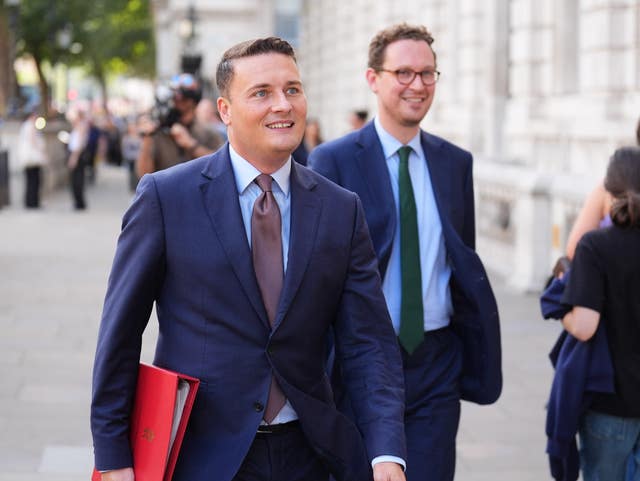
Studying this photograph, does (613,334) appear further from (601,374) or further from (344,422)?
(344,422)

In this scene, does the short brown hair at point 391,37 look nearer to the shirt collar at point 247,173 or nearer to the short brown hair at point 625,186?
the short brown hair at point 625,186

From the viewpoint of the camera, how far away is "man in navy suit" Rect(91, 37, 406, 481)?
10.5ft

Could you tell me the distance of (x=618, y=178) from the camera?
4789mm

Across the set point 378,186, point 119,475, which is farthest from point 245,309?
point 378,186

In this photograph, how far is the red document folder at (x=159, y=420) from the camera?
313 cm

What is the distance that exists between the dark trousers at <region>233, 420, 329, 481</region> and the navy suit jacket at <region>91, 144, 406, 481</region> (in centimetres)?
7

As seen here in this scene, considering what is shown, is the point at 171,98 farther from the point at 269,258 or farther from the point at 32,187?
the point at 32,187

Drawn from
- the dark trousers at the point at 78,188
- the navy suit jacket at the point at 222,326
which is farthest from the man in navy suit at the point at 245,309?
the dark trousers at the point at 78,188

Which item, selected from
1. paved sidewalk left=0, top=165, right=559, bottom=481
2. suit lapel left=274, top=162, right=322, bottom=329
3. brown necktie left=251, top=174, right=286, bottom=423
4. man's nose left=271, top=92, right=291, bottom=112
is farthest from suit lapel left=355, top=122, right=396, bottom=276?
paved sidewalk left=0, top=165, right=559, bottom=481

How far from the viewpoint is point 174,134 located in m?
8.41

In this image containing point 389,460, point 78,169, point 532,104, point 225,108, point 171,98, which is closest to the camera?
point 389,460

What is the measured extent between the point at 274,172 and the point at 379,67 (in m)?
1.70

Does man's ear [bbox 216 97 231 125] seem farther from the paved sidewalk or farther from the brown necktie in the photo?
the paved sidewalk

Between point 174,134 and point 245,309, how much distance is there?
17.5 ft
